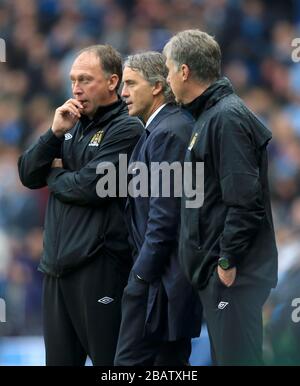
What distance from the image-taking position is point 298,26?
8.27 meters

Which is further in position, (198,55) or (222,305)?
(198,55)

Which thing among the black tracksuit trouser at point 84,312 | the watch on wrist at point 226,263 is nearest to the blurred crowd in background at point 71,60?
the black tracksuit trouser at point 84,312

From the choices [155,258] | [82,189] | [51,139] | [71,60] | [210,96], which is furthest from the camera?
[71,60]

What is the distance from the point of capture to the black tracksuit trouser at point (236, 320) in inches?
147

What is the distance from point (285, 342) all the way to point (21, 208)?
2.83 m

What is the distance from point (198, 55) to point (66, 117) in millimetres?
760

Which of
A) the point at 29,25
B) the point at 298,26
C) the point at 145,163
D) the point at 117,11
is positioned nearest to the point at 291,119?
the point at 298,26

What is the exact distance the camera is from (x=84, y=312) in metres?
4.30

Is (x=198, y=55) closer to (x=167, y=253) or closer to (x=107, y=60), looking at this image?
(x=107, y=60)

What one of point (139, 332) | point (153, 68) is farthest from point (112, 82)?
point (139, 332)

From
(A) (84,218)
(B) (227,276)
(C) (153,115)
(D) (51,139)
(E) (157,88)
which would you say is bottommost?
(B) (227,276)

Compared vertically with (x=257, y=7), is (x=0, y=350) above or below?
below
